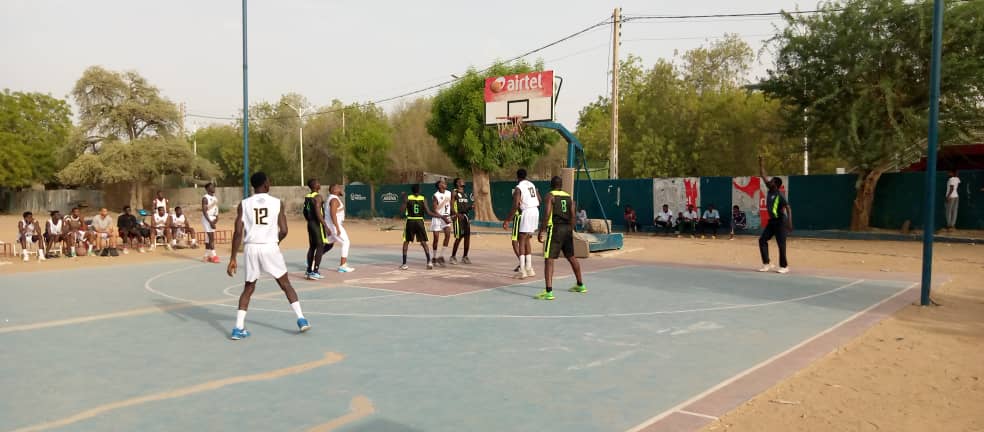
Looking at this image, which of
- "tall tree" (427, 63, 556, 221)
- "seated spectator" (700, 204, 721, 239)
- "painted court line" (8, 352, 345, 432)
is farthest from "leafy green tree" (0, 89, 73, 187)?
"painted court line" (8, 352, 345, 432)

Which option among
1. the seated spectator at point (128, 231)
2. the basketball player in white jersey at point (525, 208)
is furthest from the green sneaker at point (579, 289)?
the seated spectator at point (128, 231)

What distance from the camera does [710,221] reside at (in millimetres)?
24594

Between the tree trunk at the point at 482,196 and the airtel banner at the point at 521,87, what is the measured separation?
9.63 metres

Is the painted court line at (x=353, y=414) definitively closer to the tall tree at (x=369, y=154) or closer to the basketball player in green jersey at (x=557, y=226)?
the basketball player in green jersey at (x=557, y=226)

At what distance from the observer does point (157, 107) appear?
49.4 m

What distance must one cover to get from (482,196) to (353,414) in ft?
93.4

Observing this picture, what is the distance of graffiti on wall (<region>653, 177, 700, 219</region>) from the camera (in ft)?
85.0

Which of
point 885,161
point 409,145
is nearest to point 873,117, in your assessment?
point 885,161

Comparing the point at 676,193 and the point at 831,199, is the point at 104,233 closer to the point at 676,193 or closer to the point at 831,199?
the point at 676,193

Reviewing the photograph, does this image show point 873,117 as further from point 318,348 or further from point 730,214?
point 318,348

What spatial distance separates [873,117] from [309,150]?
160ft

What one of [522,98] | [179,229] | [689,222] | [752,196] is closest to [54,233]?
[179,229]

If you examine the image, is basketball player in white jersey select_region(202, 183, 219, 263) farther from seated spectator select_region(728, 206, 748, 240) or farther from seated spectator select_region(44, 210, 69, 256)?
seated spectator select_region(728, 206, 748, 240)

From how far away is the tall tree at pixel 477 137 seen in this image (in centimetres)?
3206
